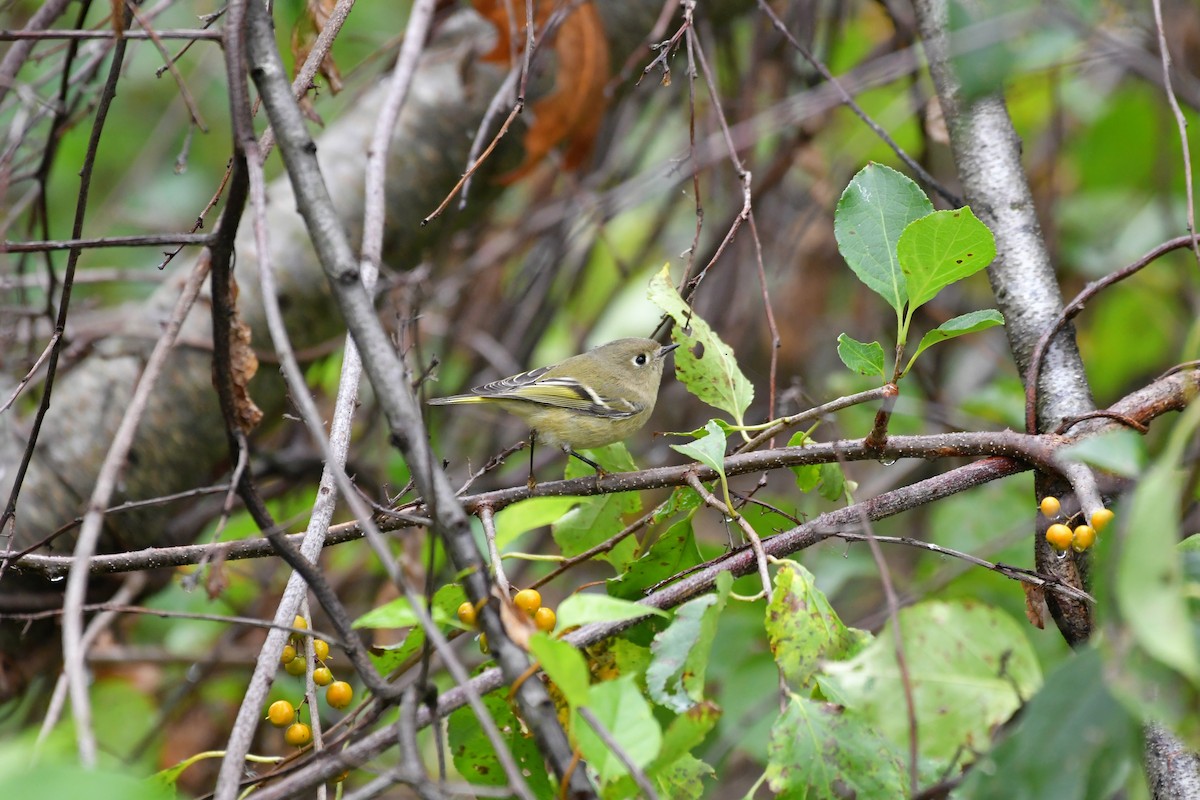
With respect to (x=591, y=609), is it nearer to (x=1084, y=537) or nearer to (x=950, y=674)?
(x=950, y=674)

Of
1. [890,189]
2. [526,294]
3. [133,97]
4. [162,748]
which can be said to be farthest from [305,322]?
[133,97]

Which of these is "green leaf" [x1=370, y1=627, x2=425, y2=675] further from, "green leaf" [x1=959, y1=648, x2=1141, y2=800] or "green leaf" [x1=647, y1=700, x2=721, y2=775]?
"green leaf" [x1=959, y1=648, x2=1141, y2=800]

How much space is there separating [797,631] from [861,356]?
582mm

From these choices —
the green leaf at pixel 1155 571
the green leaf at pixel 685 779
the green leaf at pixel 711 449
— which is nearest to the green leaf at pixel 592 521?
the green leaf at pixel 711 449

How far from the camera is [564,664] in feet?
4.10

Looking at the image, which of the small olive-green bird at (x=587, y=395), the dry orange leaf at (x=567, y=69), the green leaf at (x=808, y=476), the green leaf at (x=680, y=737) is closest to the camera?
the green leaf at (x=680, y=737)

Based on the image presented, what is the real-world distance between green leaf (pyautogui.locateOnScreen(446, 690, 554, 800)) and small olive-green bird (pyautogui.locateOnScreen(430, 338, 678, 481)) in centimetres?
171

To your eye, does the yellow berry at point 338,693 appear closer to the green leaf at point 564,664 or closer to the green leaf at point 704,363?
the green leaf at point 564,664

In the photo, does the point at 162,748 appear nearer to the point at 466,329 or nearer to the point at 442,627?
the point at 466,329

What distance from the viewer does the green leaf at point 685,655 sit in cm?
160

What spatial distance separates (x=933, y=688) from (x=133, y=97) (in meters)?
6.33

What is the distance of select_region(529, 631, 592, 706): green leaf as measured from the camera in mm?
1240

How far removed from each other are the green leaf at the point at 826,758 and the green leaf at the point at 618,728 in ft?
1.10

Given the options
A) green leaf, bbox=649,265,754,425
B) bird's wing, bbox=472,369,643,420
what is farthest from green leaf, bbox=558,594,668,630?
bird's wing, bbox=472,369,643,420
